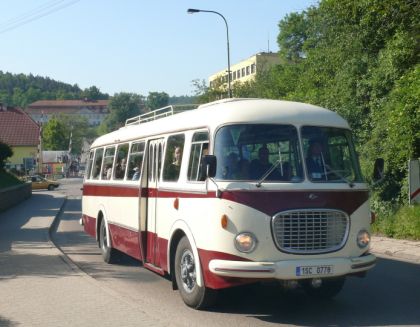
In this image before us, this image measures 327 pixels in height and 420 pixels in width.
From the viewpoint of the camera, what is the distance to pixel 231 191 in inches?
295

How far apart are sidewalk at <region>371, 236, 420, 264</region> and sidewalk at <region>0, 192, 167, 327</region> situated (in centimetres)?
675

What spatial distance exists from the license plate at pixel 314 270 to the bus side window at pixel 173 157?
2397 millimetres

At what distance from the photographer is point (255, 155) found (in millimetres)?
7867

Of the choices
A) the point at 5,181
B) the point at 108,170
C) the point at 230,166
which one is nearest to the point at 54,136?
the point at 5,181

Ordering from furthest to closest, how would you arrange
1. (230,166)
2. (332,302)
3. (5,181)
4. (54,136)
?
(54,136) < (5,181) < (332,302) < (230,166)

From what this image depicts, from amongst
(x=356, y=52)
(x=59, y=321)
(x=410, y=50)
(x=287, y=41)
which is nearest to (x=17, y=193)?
(x=356, y=52)

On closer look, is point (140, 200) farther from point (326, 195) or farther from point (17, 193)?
point (17, 193)

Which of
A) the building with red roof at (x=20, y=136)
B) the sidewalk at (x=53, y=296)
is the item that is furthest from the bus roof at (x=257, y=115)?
the building with red roof at (x=20, y=136)

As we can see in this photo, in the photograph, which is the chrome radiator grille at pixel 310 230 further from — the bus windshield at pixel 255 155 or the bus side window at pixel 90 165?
the bus side window at pixel 90 165

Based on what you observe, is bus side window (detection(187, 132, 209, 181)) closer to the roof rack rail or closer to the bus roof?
the bus roof

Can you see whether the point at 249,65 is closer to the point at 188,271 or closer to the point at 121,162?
the point at 121,162

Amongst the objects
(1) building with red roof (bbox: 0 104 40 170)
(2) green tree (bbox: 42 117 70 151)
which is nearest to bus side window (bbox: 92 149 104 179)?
(1) building with red roof (bbox: 0 104 40 170)

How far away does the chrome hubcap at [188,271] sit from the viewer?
8.23 metres

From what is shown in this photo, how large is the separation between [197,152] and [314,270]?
2.20 m
